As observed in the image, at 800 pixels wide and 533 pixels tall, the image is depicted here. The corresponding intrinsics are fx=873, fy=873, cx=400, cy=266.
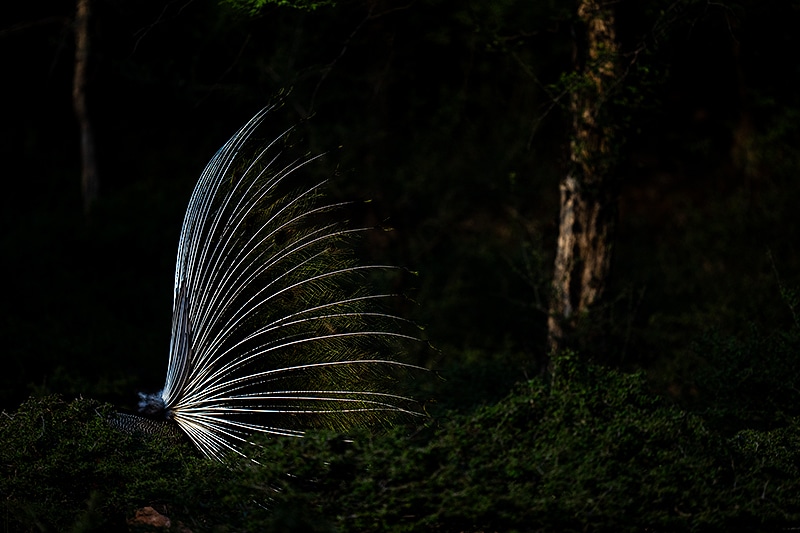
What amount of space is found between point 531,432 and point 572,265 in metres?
3.68

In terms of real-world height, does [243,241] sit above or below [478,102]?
below

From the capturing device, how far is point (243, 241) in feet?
22.9

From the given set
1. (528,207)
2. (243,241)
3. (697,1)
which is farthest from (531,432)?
(528,207)

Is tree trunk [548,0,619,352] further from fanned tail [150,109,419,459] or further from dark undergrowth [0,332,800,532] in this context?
dark undergrowth [0,332,800,532]

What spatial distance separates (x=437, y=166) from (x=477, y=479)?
11.1 meters

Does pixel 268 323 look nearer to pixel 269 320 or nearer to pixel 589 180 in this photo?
pixel 269 320

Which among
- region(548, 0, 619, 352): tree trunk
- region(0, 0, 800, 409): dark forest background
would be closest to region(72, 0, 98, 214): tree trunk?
region(0, 0, 800, 409): dark forest background

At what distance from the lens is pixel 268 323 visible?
266 inches

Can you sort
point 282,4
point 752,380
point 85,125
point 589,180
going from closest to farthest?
point 752,380 → point 282,4 → point 589,180 → point 85,125

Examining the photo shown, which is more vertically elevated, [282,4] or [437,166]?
[282,4]

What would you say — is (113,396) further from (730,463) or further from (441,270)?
(441,270)

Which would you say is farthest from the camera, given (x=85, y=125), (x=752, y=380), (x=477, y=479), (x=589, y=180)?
(x=85, y=125)

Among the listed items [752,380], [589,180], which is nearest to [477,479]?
[752,380]

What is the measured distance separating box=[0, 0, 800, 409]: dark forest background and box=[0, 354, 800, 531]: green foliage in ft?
7.72
